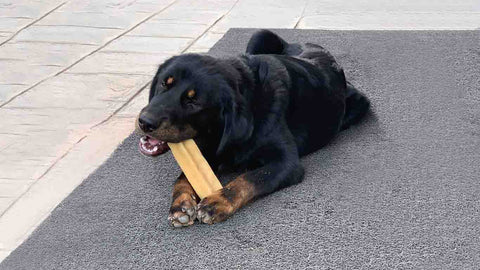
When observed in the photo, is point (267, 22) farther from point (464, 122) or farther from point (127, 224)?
point (127, 224)

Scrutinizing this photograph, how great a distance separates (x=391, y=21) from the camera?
7.90 meters

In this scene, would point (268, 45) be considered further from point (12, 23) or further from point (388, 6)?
point (12, 23)

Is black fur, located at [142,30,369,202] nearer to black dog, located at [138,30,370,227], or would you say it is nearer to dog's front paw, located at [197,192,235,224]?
black dog, located at [138,30,370,227]

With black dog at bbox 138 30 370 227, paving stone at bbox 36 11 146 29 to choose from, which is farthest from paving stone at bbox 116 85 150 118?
paving stone at bbox 36 11 146 29

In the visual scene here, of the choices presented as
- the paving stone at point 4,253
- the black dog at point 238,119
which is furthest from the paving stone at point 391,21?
the paving stone at point 4,253

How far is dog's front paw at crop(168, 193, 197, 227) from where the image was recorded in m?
3.86

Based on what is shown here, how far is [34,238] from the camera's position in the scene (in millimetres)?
3934

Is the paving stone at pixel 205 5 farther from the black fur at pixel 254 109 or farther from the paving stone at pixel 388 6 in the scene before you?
the black fur at pixel 254 109

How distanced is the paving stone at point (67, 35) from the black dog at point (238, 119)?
11.1 ft

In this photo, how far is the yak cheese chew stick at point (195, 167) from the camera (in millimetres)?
4098

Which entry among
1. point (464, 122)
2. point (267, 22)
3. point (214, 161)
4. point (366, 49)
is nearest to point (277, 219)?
→ point (214, 161)

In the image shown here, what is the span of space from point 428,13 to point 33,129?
4.51 m

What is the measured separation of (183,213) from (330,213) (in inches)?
29.3

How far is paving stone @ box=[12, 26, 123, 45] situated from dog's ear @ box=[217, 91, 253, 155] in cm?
371
